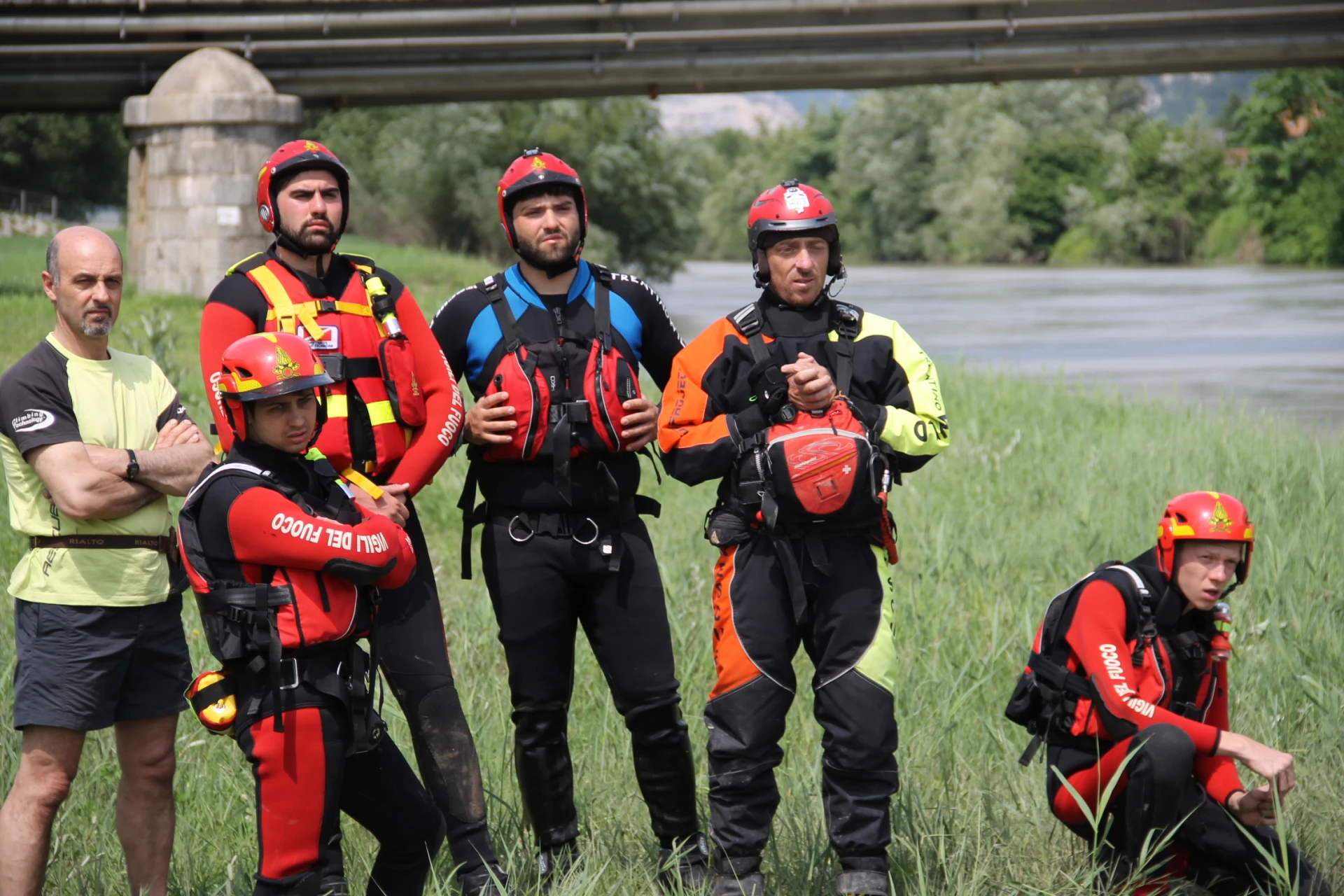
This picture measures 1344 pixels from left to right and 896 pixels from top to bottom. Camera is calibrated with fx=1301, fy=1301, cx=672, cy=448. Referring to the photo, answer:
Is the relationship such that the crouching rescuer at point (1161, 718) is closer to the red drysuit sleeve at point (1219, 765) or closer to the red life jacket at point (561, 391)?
the red drysuit sleeve at point (1219, 765)

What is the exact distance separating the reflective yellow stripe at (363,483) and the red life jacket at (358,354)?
0.11m

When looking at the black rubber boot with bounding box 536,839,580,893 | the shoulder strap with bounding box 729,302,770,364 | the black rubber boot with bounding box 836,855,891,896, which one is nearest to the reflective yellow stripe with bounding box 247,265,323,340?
the shoulder strap with bounding box 729,302,770,364

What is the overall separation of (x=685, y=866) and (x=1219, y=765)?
1.74 metres

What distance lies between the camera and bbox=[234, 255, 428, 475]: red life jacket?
385cm

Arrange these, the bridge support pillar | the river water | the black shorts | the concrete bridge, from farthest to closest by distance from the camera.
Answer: the concrete bridge, the bridge support pillar, the river water, the black shorts

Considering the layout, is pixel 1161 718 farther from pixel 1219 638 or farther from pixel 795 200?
pixel 795 200

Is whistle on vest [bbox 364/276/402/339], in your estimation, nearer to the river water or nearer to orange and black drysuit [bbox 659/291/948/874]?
orange and black drysuit [bbox 659/291/948/874]

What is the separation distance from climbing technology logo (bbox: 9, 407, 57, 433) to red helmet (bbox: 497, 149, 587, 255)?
4.86 feet

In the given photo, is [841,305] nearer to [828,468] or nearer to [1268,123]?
[828,468]

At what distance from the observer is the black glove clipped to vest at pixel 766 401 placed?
12.7 feet

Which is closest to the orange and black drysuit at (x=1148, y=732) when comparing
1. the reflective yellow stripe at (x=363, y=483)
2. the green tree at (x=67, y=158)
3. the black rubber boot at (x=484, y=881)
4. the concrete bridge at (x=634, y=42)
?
the black rubber boot at (x=484, y=881)

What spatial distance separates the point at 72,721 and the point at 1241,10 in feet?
72.8

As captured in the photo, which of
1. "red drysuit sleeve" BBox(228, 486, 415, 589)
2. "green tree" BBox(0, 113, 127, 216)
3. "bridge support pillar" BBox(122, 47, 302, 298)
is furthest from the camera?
"green tree" BBox(0, 113, 127, 216)

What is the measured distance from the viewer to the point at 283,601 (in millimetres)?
3191
